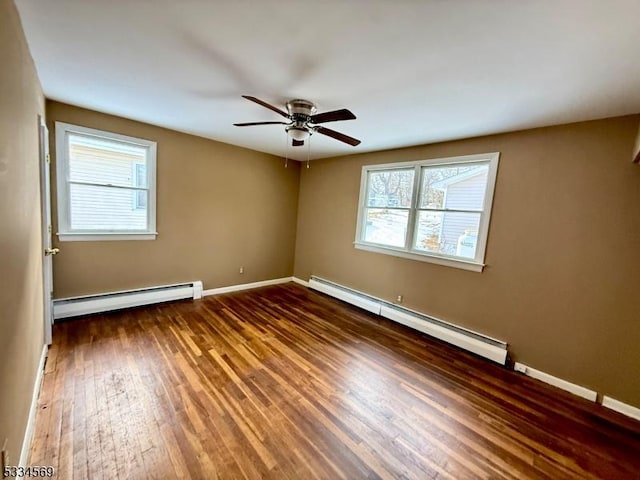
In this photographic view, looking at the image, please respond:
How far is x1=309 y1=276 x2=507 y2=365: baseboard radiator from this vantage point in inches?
Answer: 115

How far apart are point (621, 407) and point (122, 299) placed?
17.5ft

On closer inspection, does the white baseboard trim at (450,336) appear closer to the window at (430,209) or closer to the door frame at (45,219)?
the window at (430,209)

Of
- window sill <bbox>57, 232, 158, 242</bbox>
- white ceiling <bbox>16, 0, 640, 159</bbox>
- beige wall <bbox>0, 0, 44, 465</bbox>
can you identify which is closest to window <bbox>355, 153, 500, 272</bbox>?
white ceiling <bbox>16, 0, 640, 159</bbox>

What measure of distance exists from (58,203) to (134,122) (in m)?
1.30

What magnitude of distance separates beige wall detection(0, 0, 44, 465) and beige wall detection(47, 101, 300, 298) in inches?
53.9

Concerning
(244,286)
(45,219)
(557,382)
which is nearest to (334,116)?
(45,219)

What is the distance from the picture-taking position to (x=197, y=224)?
4125mm

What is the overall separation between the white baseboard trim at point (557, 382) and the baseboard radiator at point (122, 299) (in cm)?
426

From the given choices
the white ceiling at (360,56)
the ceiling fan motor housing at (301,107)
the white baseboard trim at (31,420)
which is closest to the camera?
the white ceiling at (360,56)

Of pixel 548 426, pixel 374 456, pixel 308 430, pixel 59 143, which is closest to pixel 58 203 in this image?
pixel 59 143

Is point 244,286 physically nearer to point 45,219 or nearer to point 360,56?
point 45,219

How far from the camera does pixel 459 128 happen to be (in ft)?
9.36

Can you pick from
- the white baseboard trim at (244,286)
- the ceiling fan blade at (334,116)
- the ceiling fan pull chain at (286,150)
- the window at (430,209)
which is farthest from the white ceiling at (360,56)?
the white baseboard trim at (244,286)

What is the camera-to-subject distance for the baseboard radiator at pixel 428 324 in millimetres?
2918
